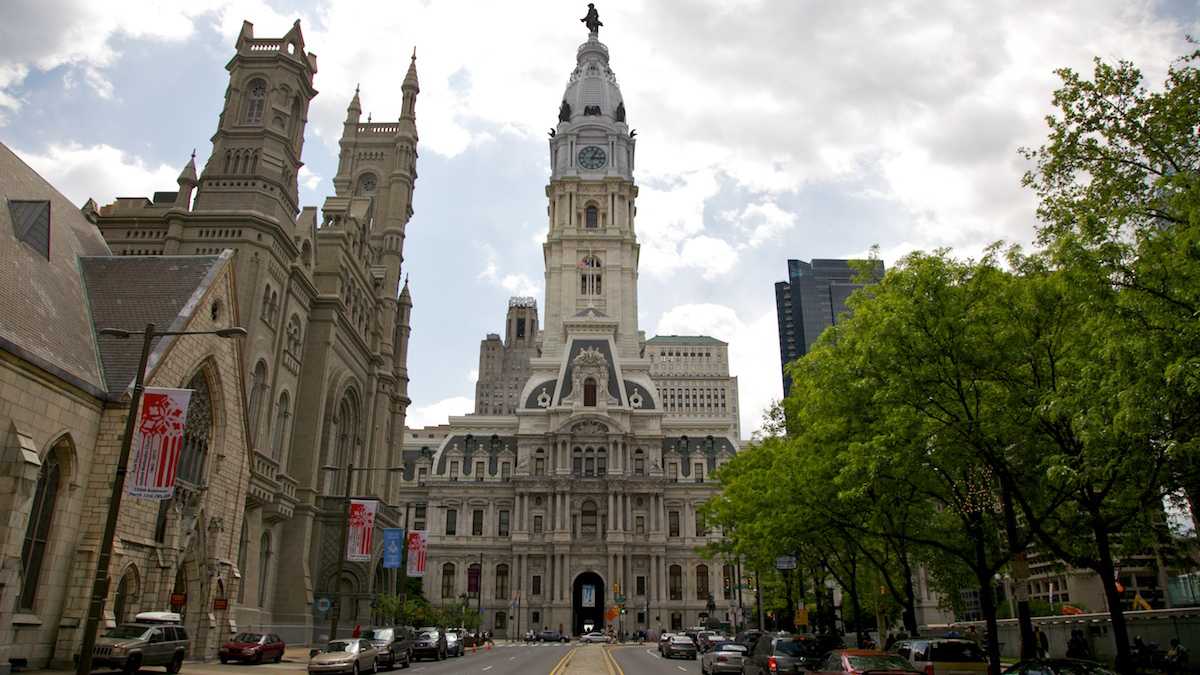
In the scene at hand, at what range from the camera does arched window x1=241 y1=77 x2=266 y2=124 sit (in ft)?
152

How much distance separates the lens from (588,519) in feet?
300

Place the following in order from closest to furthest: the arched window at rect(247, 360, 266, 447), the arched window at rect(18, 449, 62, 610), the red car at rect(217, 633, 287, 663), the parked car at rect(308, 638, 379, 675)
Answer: the arched window at rect(18, 449, 62, 610), the parked car at rect(308, 638, 379, 675), the red car at rect(217, 633, 287, 663), the arched window at rect(247, 360, 266, 447)

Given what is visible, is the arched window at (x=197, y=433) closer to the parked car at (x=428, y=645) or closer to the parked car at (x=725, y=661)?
the parked car at (x=428, y=645)

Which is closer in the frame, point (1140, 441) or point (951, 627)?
point (1140, 441)

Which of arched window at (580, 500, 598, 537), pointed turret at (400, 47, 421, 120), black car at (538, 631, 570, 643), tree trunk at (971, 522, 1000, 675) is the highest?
pointed turret at (400, 47, 421, 120)

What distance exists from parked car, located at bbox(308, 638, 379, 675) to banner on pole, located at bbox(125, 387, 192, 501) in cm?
739

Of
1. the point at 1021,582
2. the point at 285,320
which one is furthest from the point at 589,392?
the point at 1021,582

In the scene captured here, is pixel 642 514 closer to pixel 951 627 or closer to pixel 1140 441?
pixel 951 627

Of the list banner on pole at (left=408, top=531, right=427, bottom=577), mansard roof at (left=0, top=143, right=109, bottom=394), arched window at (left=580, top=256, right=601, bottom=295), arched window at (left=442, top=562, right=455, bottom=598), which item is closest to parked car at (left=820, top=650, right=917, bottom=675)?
mansard roof at (left=0, top=143, right=109, bottom=394)

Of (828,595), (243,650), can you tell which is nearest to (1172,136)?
(243,650)

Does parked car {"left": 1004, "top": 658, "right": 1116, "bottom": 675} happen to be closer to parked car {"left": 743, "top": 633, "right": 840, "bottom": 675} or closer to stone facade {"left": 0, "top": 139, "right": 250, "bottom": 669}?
parked car {"left": 743, "top": 633, "right": 840, "bottom": 675}

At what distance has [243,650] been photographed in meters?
31.0

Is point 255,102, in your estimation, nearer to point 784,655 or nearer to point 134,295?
point 134,295

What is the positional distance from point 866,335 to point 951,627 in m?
32.6
